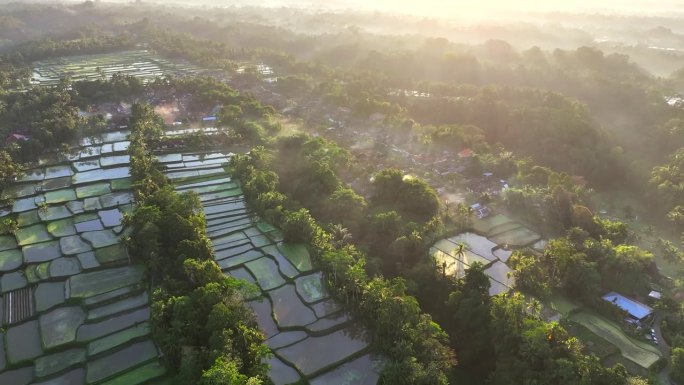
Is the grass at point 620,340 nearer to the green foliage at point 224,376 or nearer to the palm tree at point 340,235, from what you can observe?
the palm tree at point 340,235

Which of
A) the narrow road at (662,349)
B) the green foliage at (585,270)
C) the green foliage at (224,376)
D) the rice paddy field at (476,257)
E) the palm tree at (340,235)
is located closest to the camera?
the green foliage at (224,376)

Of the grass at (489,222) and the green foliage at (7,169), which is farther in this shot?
the green foliage at (7,169)

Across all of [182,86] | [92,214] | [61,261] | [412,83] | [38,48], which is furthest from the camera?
[38,48]

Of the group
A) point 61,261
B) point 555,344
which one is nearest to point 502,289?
point 555,344

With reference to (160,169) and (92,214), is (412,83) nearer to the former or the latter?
(160,169)

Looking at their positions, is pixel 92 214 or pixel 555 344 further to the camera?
pixel 92 214

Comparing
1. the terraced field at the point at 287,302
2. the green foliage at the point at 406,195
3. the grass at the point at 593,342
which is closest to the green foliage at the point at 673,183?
the grass at the point at 593,342

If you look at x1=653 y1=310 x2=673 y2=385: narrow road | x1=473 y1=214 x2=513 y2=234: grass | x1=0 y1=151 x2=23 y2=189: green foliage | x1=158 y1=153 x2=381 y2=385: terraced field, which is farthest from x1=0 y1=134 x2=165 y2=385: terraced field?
x1=653 y1=310 x2=673 y2=385: narrow road
